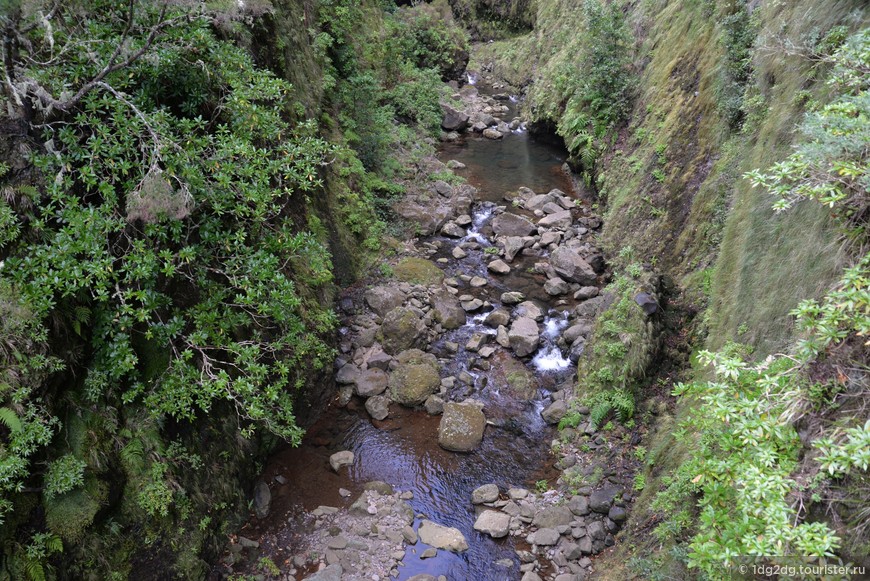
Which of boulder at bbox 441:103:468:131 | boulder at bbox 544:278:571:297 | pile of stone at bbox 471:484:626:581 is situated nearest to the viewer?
pile of stone at bbox 471:484:626:581

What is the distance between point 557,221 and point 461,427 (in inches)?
341

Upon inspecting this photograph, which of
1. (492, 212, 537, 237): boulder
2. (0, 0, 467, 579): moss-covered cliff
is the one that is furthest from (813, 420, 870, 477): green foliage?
(492, 212, 537, 237): boulder

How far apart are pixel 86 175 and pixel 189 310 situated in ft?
7.11

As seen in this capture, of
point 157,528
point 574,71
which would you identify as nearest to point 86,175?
point 157,528

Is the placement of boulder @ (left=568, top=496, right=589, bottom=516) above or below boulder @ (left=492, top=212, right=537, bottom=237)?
below

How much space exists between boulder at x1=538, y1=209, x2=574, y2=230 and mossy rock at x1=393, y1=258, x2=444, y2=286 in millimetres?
4108

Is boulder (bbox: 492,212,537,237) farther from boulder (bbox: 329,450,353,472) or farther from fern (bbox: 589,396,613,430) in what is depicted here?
boulder (bbox: 329,450,353,472)

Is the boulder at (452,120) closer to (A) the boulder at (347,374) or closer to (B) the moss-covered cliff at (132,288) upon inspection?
(B) the moss-covered cliff at (132,288)

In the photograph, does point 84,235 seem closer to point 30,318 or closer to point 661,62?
point 30,318

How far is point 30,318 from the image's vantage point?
19.1ft

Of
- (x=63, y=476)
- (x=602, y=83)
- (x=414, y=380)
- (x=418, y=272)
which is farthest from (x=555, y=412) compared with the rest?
(x=602, y=83)

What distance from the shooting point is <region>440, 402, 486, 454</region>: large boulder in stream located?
10.1 meters

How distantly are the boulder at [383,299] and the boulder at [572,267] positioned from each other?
174 inches

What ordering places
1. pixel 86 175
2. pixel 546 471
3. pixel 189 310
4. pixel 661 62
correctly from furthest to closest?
pixel 661 62 → pixel 546 471 → pixel 189 310 → pixel 86 175
